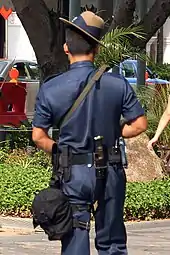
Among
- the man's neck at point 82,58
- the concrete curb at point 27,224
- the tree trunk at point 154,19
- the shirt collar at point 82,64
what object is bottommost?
the concrete curb at point 27,224

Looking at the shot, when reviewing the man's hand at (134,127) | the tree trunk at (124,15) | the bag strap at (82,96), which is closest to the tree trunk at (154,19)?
the tree trunk at (124,15)

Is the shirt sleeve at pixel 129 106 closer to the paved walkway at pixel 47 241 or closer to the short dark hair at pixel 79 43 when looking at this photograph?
the short dark hair at pixel 79 43

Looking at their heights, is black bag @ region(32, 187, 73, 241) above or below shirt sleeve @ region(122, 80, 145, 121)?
below

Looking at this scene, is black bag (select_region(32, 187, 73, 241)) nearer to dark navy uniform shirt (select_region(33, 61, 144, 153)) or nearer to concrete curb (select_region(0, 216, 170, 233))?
dark navy uniform shirt (select_region(33, 61, 144, 153))

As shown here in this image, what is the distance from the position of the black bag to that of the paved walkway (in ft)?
7.67

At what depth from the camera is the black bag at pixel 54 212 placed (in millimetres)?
5062

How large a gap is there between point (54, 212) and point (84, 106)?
732 millimetres

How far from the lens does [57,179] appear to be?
523 centimetres

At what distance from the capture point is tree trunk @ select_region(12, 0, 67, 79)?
11.8m

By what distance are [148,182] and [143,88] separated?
281 cm

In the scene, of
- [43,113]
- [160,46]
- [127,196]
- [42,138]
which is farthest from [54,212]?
[160,46]

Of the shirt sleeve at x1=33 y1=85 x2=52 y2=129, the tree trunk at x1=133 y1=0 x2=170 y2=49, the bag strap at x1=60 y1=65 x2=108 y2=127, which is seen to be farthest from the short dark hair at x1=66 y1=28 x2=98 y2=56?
the tree trunk at x1=133 y1=0 x2=170 y2=49

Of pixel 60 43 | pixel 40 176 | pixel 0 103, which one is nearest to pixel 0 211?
pixel 40 176

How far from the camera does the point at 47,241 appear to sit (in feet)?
26.1
